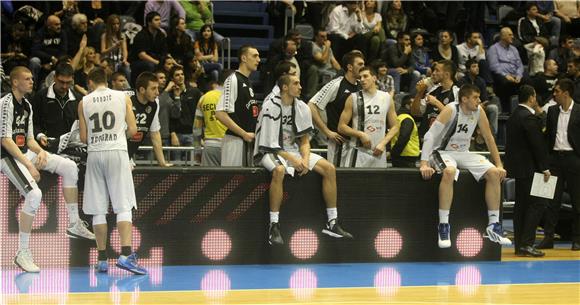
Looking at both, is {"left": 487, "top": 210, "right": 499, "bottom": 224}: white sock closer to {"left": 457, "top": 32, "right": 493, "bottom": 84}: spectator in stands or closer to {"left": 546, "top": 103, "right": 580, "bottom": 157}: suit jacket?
{"left": 546, "top": 103, "right": 580, "bottom": 157}: suit jacket

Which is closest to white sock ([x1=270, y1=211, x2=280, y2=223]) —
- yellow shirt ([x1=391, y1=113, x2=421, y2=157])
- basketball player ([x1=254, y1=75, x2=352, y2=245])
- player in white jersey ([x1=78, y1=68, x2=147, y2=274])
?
basketball player ([x1=254, y1=75, x2=352, y2=245])

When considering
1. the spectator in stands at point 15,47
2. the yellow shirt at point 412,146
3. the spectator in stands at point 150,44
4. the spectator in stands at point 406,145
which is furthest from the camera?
the spectator in stands at point 150,44

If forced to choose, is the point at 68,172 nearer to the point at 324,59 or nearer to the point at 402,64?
the point at 324,59

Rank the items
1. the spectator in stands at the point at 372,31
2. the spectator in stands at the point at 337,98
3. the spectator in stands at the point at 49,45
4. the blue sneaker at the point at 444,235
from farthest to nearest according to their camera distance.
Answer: the spectator in stands at the point at 372,31 < the spectator in stands at the point at 49,45 < the spectator in stands at the point at 337,98 < the blue sneaker at the point at 444,235

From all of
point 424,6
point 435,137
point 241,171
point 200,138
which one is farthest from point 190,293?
point 424,6

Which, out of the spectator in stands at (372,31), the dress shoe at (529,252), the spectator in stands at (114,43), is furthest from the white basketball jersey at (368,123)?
the spectator in stands at (372,31)

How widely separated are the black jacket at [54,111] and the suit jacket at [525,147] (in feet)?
18.1

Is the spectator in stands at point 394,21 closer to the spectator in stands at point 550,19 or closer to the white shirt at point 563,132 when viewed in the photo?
the spectator in stands at point 550,19

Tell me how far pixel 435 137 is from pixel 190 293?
13.4 feet

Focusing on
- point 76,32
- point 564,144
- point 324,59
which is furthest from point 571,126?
point 76,32

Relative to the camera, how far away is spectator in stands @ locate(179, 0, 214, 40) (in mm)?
18859

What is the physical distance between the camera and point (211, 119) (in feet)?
46.0

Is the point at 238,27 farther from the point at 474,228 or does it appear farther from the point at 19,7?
the point at 474,228

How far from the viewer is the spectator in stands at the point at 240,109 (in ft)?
40.2
